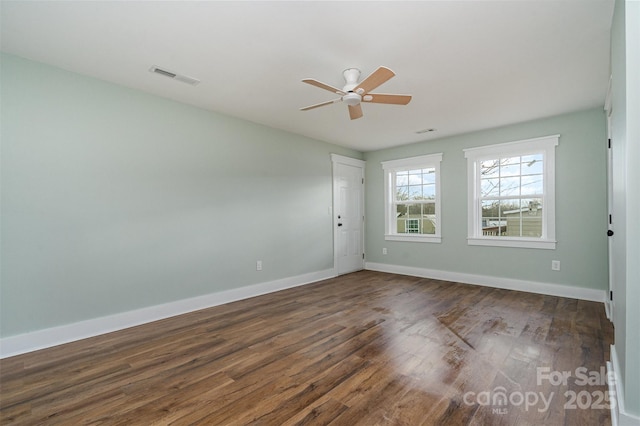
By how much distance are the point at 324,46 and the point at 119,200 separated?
257 cm

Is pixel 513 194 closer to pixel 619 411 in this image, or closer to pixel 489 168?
pixel 489 168

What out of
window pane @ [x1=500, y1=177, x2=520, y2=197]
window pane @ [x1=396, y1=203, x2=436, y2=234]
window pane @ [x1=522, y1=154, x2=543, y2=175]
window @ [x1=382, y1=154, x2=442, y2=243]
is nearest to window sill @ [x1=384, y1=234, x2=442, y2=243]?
window @ [x1=382, y1=154, x2=442, y2=243]

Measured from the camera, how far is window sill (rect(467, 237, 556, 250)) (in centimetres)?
421

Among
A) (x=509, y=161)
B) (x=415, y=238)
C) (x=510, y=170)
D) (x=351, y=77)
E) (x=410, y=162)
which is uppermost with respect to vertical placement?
(x=351, y=77)

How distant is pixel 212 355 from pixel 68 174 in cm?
218

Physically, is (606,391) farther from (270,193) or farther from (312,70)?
(270,193)

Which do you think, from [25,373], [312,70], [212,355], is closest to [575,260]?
[312,70]

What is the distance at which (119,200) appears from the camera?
309 centimetres

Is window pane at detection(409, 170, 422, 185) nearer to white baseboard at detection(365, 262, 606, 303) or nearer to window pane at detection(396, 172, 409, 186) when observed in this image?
window pane at detection(396, 172, 409, 186)

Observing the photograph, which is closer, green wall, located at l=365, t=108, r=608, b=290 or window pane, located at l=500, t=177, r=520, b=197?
green wall, located at l=365, t=108, r=608, b=290

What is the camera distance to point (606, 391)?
6.27ft

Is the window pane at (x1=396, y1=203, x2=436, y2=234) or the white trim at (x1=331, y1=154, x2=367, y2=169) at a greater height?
the white trim at (x1=331, y1=154, x2=367, y2=169)

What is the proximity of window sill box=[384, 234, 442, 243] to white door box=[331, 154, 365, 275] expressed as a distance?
64 centimetres

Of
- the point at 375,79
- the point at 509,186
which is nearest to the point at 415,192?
the point at 509,186
